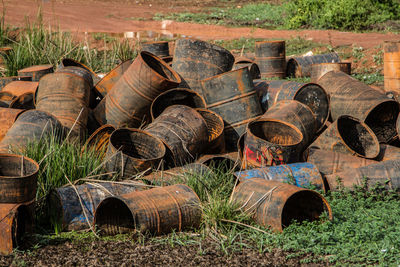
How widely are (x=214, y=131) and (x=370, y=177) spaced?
6.57 ft

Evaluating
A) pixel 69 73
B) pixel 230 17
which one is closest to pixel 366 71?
pixel 69 73

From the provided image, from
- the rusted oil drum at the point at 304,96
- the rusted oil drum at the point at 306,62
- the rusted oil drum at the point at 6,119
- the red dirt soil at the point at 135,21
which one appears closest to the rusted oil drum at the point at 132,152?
the rusted oil drum at the point at 6,119

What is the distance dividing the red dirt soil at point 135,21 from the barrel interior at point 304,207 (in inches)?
393

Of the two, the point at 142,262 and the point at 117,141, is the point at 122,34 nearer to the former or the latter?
the point at 117,141

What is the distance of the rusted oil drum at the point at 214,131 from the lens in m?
5.99

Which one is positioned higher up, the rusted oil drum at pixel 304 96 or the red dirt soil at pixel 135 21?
the red dirt soil at pixel 135 21

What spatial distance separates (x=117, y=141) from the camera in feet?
18.4

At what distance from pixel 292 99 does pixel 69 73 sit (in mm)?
2880

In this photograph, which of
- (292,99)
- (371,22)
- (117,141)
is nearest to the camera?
(117,141)

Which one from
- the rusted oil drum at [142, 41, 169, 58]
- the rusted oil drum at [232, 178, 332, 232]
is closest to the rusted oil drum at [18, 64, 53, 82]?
the rusted oil drum at [142, 41, 169, 58]

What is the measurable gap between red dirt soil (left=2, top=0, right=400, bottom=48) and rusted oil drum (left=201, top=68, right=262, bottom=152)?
8363 mm

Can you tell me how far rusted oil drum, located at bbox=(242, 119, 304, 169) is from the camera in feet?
17.8

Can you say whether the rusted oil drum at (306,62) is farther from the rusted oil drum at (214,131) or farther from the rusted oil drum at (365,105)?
the rusted oil drum at (214,131)

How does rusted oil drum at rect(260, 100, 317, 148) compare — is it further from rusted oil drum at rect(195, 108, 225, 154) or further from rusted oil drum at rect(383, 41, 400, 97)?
rusted oil drum at rect(383, 41, 400, 97)
